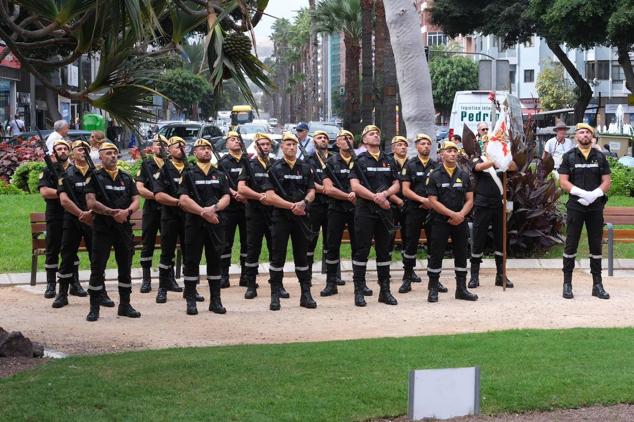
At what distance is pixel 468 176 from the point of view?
13.4m

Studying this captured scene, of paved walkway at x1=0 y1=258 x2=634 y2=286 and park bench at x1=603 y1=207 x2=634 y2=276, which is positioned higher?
park bench at x1=603 y1=207 x2=634 y2=276

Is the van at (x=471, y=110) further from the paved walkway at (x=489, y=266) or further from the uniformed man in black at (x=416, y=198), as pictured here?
the uniformed man in black at (x=416, y=198)

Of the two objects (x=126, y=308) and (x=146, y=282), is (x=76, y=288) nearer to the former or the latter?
(x=146, y=282)

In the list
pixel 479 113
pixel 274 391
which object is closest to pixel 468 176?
pixel 274 391

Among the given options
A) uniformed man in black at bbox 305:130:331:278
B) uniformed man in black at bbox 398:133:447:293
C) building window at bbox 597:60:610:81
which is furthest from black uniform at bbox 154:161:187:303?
building window at bbox 597:60:610:81

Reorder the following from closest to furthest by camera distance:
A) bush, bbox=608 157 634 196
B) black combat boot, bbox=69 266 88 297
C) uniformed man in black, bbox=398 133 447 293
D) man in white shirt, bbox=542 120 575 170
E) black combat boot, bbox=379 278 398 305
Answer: black combat boot, bbox=379 278 398 305 → uniformed man in black, bbox=398 133 447 293 → black combat boot, bbox=69 266 88 297 → man in white shirt, bbox=542 120 575 170 → bush, bbox=608 157 634 196

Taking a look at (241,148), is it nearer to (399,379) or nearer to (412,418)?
(399,379)

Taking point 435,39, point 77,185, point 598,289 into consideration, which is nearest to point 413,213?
point 598,289

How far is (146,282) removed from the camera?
14.2m

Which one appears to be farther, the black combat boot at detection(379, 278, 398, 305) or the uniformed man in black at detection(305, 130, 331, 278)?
the uniformed man in black at detection(305, 130, 331, 278)

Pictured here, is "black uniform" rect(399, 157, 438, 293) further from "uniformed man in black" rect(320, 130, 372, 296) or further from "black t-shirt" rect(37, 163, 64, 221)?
"black t-shirt" rect(37, 163, 64, 221)

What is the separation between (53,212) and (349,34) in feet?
132

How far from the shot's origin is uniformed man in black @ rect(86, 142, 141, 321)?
12062mm

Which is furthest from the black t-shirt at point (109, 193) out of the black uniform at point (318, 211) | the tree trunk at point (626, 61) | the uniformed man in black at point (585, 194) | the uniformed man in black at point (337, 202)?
the tree trunk at point (626, 61)
